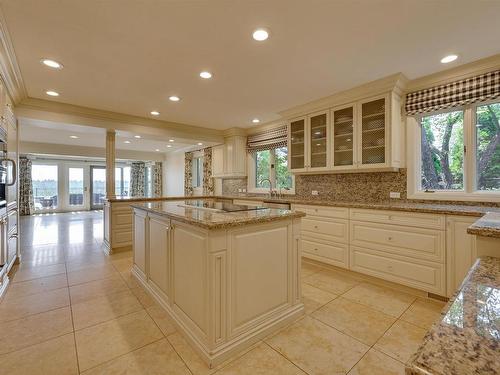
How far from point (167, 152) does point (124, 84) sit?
6.12 m

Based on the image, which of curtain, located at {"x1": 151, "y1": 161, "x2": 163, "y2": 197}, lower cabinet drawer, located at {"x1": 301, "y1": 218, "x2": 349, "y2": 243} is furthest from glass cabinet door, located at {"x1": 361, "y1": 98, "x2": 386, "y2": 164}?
curtain, located at {"x1": 151, "y1": 161, "x2": 163, "y2": 197}

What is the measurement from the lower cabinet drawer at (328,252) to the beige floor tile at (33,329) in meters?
2.63

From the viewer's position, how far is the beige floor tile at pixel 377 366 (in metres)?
1.47

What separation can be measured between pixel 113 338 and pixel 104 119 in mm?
3367

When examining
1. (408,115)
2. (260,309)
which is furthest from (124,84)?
(408,115)

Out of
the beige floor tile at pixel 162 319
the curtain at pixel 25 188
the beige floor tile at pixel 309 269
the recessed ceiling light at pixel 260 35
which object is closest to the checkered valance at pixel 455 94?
the recessed ceiling light at pixel 260 35

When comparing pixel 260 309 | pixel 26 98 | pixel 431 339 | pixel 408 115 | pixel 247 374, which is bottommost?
pixel 247 374

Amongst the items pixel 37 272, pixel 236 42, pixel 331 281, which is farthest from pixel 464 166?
pixel 37 272

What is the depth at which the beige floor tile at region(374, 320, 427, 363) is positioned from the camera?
1.63 metres

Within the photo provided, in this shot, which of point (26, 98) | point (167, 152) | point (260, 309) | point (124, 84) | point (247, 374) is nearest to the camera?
point (247, 374)

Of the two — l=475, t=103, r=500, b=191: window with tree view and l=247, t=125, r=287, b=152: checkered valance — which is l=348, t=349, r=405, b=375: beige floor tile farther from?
l=247, t=125, r=287, b=152: checkered valance

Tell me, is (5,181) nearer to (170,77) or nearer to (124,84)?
(124,84)

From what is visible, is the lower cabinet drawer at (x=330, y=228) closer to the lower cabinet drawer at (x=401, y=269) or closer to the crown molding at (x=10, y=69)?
the lower cabinet drawer at (x=401, y=269)

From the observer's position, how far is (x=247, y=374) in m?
1.46
